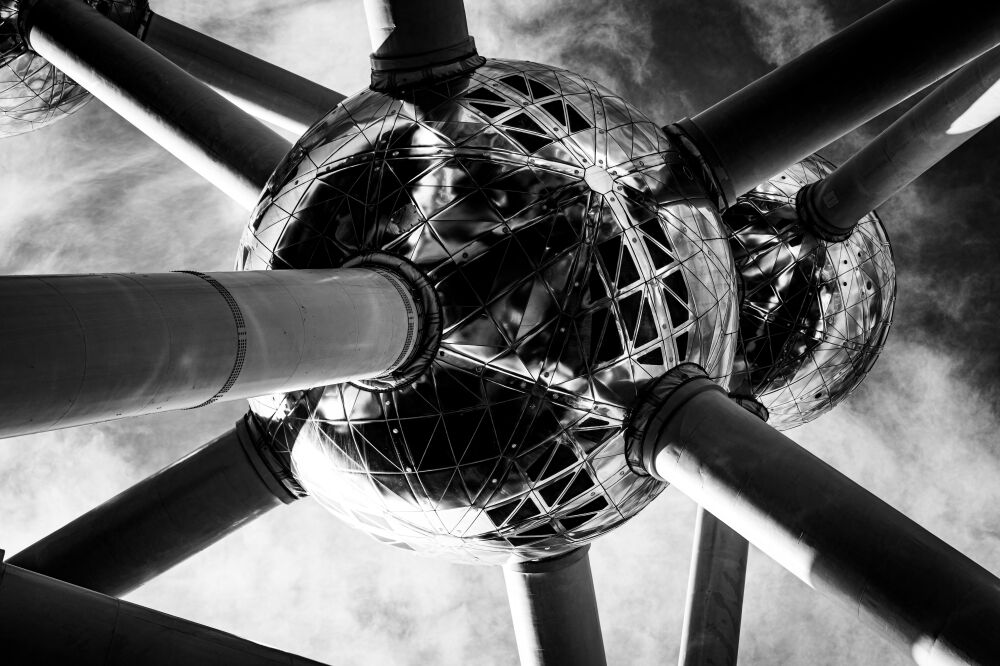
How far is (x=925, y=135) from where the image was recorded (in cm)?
1074

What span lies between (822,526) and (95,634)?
516 centimetres

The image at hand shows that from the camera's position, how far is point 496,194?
7840 millimetres

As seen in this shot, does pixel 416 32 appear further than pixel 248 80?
No

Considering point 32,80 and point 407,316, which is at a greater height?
point 32,80

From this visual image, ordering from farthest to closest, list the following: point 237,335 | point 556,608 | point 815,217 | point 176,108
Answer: point 815,217 → point 556,608 → point 176,108 → point 237,335

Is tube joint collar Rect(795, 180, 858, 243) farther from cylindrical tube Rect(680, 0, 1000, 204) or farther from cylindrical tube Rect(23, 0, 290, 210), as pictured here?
cylindrical tube Rect(23, 0, 290, 210)

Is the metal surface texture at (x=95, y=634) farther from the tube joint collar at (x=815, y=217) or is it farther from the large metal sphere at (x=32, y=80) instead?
the tube joint collar at (x=815, y=217)

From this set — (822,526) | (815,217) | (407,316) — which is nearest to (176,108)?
(407,316)

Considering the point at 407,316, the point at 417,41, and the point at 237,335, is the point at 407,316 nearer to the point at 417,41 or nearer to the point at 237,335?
the point at 237,335

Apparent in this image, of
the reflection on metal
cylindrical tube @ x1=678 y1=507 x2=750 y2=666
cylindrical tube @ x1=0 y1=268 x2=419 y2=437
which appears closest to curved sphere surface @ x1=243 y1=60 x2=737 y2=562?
the reflection on metal

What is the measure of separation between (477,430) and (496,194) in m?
2.10

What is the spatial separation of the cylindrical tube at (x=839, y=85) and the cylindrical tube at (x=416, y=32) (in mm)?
2818

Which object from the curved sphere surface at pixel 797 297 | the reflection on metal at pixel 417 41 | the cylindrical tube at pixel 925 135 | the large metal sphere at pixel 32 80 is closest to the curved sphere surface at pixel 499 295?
the reflection on metal at pixel 417 41

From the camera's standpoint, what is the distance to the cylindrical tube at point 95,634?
19.0 ft
